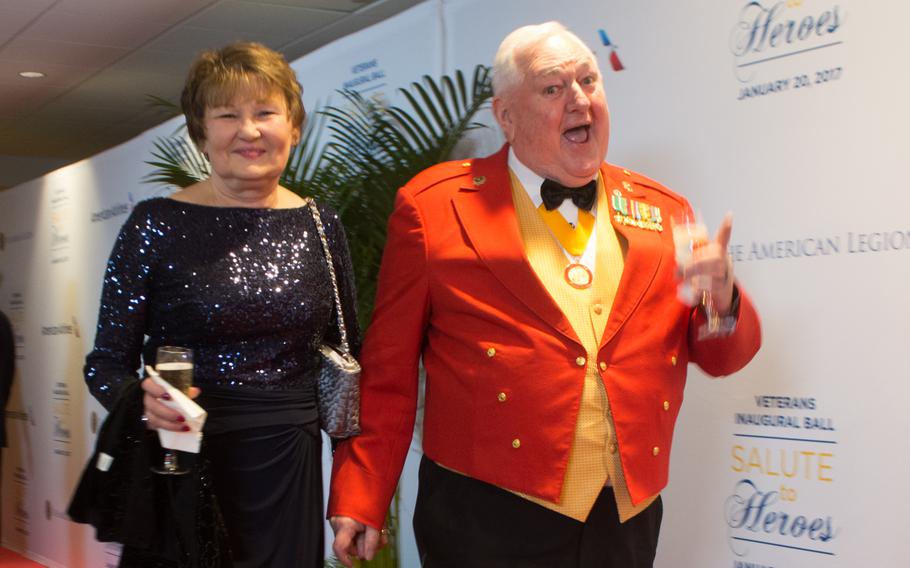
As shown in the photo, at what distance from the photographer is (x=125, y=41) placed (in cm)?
748

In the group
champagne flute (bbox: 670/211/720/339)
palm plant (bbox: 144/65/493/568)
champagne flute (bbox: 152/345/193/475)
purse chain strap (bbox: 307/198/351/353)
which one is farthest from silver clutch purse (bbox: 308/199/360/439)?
palm plant (bbox: 144/65/493/568)

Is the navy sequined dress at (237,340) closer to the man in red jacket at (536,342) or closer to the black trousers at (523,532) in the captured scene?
the man in red jacket at (536,342)

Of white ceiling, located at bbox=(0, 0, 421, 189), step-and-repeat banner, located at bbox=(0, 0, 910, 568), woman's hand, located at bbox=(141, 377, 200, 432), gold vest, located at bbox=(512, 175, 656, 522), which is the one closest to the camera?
woman's hand, located at bbox=(141, 377, 200, 432)

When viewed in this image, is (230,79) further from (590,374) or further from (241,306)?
(590,374)

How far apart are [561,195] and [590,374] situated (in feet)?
1.27

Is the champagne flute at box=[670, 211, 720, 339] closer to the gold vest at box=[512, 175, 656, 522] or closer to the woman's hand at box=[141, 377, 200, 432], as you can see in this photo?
the gold vest at box=[512, 175, 656, 522]

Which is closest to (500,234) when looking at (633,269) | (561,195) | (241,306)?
(561,195)

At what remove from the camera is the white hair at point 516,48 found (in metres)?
2.40

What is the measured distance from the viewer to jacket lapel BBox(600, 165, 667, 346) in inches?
88.2

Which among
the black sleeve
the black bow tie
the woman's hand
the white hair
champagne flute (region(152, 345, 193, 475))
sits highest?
the white hair

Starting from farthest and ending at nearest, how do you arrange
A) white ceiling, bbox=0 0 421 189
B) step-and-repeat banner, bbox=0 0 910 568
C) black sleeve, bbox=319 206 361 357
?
white ceiling, bbox=0 0 421 189
step-and-repeat banner, bbox=0 0 910 568
black sleeve, bbox=319 206 361 357

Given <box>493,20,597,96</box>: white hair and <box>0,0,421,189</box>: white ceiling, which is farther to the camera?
<box>0,0,421,189</box>: white ceiling

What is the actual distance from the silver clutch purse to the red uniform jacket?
0.16 feet

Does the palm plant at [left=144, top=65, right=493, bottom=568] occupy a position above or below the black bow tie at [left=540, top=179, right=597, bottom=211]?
above
